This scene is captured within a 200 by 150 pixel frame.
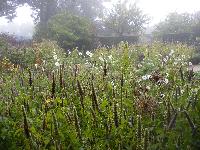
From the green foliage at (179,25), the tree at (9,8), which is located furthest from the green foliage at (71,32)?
the tree at (9,8)

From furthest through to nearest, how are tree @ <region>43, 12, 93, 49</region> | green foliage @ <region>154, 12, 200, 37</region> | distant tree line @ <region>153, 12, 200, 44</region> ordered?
green foliage @ <region>154, 12, 200, 37</region>, distant tree line @ <region>153, 12, 200, 44</region>, tree @ <region>43, 12, 93, 49</region>

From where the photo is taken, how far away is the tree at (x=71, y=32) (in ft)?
83.2

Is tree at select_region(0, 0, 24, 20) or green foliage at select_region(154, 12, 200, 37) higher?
tree at select_region(0, 0, 24, 20)

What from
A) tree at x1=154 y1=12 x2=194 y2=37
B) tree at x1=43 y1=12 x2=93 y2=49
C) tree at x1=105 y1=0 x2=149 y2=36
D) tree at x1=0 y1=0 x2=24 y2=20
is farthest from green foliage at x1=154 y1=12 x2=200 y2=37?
tree at x1=0 y1=0 x2=24 y2=20

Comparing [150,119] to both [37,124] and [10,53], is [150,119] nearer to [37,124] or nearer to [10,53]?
[37,124]

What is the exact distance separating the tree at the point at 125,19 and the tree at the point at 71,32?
218 centimetres

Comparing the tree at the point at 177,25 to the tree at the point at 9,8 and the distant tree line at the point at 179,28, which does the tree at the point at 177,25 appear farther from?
the tree at the point at 9,8

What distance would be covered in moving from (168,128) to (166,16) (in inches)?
1130

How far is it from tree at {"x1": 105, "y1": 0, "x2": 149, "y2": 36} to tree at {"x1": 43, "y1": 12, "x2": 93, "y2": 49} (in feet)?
7.15

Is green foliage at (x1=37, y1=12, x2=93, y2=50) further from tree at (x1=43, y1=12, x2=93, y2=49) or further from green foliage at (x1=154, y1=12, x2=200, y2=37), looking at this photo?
green foliage at (x1=154, y1=12, x2=200, y2=37)

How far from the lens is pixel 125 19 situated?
2848 cm

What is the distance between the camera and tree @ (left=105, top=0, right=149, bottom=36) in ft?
93.1

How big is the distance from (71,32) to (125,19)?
4.72 metres

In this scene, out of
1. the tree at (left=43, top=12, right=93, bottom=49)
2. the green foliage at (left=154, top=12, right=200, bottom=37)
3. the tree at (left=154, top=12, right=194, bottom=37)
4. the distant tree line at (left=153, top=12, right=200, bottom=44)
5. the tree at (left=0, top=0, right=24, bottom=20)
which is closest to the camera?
the tree at (left=43, top=12, right=93, bottom=49)
